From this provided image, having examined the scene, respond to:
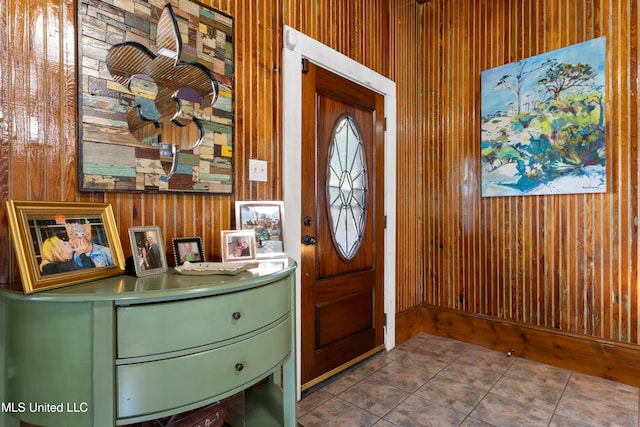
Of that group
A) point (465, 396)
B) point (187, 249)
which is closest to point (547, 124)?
point (465, 396)

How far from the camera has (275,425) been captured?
63.2 inches

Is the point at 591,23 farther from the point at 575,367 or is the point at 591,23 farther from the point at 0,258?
the point at 0,258

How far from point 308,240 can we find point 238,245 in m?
0.68

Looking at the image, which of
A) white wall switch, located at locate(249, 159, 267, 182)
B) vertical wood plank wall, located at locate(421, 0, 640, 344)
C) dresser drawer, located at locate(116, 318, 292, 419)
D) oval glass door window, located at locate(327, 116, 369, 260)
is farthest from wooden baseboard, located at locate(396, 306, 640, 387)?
dresser drawer, located at locate(116, 318, 292, 419)

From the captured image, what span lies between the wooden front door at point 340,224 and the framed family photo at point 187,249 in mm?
764

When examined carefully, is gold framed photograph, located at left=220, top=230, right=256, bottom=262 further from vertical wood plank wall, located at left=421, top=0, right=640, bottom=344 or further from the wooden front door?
vertical wood plank wall, located at left=421, top=0, right=640, bottom=344

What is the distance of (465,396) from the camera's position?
7.05 feet

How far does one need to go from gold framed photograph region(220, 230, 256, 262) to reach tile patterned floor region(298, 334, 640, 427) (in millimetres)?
1015

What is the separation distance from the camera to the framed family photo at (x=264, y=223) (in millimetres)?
1811

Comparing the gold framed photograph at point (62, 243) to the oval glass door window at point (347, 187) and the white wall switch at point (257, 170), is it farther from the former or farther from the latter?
the oval glass door window at point (347, 187)

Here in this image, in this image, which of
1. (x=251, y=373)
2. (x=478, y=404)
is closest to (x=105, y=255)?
(x=251, y=373)

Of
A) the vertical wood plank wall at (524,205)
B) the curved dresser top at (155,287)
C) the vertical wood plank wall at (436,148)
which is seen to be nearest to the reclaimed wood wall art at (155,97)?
the vertical wood plank wall at (436,148)

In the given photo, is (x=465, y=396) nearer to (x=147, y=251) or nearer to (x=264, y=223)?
(x=264, y=223)

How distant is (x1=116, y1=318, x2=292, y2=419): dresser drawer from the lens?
1.02 metres
